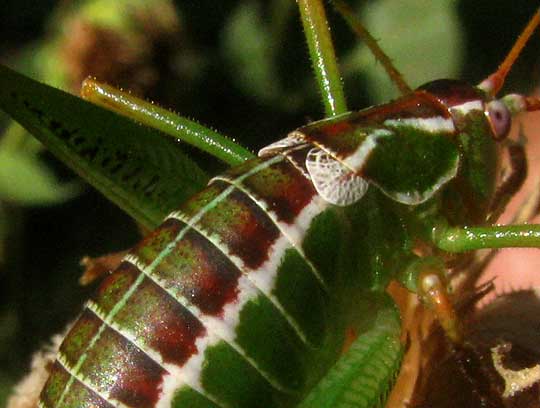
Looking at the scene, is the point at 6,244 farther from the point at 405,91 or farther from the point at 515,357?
the point at 515,357

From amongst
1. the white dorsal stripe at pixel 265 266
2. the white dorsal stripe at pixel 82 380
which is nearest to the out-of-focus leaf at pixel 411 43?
the white dorsal stripe at pixel 265 266

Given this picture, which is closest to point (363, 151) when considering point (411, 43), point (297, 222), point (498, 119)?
point (297, 222)

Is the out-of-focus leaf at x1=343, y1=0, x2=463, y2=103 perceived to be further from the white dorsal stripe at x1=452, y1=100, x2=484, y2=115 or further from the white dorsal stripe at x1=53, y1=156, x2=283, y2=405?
the white dorsal stripe at x1=53, y1=156, x2=283, y2=405

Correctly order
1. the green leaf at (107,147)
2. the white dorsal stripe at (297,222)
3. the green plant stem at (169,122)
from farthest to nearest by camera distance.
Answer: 1. the green plant stem at (169,122)
2. the green leaf at (107,147)
3. the white dorsal stripe at (297,222)

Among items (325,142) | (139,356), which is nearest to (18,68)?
(325,142)

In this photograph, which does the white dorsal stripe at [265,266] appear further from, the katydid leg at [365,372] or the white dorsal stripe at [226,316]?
the katydid leg at [365,372]

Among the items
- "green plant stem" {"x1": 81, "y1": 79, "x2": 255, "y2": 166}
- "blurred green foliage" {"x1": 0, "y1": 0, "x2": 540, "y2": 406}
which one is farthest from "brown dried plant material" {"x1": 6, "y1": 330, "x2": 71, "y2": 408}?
"green plant stem" {"x1": 81, "y1": 79, "x2": 255, "y2": 166}
